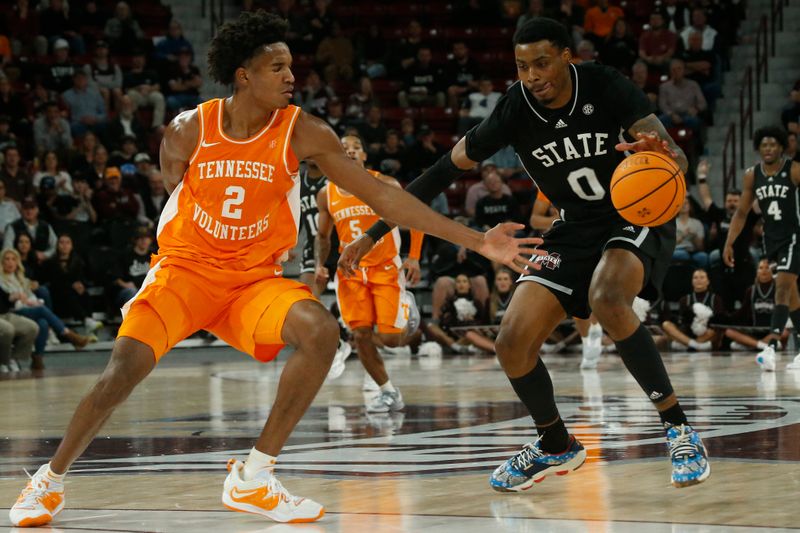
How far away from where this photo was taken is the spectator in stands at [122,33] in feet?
66.3

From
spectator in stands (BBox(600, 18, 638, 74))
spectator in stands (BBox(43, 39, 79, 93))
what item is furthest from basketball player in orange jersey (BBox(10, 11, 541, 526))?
spectator in stands (BBox(600, 18, 638, 74))

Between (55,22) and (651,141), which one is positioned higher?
(55,22)

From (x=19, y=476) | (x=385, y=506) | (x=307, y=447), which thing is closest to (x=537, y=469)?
(x=385, y=506)

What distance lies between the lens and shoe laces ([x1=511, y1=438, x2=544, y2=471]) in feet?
17.2

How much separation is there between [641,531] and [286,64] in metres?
2.31

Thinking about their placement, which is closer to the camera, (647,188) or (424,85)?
(647,188)

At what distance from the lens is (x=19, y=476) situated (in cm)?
582

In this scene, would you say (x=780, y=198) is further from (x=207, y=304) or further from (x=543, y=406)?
(x=207, y=304)

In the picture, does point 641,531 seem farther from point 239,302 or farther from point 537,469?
point 239,302

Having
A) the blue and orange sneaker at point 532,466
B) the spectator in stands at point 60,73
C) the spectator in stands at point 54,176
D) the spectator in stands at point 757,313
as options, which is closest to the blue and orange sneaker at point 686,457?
the blue and orange sneaker at point 532,466

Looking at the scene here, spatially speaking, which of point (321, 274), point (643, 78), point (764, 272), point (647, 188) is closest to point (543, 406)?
point (647, 188)

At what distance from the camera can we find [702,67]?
62.8ft

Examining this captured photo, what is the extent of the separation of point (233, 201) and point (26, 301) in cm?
1031

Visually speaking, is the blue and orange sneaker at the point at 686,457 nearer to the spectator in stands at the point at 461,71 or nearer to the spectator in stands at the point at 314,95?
the spectator in stands at the point at 314,95
